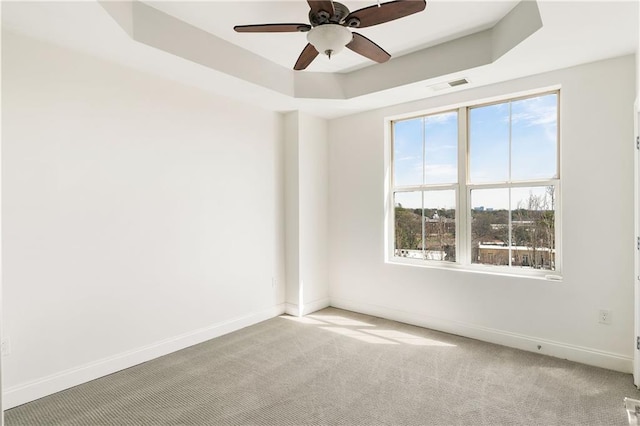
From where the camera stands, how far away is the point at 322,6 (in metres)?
2.08

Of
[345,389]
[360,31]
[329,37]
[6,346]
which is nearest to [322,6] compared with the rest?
[329,37]

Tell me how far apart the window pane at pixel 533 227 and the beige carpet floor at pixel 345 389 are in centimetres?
86

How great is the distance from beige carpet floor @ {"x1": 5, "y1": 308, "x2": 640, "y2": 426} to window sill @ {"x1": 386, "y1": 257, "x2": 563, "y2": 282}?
69 cm

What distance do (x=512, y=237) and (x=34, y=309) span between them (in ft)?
13.4

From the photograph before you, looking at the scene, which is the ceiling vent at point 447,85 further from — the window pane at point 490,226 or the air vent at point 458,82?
the window pane at point 490,226

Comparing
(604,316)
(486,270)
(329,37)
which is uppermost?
(329,37)

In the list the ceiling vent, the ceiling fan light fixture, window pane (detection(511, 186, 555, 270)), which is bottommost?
window pane (detection(511, 186, 555, 270))

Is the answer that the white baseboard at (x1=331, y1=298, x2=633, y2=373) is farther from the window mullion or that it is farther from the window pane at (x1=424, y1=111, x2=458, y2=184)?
the window pane at (x1=424, y1=111, x2=458, y2=184)

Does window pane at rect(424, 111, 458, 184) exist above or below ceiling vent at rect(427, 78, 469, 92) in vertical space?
below

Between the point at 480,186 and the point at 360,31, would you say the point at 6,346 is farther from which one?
the point at 480,186

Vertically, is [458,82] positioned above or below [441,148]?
above

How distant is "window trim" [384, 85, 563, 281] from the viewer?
131 inches

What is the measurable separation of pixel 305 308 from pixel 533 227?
8.76 ft

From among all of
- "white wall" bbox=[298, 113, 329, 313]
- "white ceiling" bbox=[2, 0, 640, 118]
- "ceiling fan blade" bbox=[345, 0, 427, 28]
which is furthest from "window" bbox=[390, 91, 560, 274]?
"ceiling fan blade" bbox=[345, 0, 427, 28]
